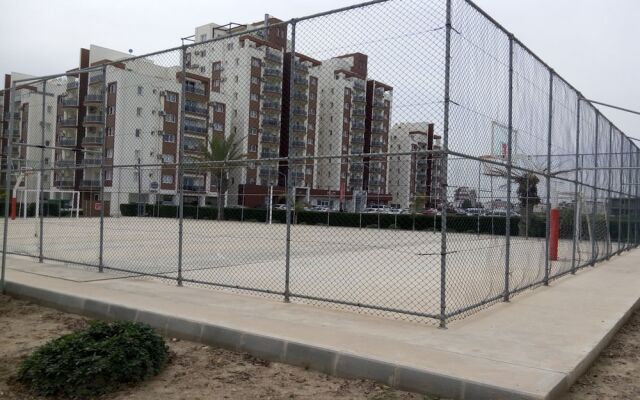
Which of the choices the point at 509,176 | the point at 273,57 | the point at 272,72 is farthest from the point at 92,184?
the point at 509,176

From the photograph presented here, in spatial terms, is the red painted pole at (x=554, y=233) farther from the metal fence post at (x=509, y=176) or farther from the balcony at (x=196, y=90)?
the balcony at (x=196, y=90)

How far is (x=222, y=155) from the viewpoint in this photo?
9.73 meters

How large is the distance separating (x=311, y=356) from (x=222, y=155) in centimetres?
550

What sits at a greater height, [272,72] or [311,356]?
[272,72]

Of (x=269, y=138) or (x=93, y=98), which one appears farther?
(x=93, y=98)

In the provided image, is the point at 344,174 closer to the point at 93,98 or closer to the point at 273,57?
the point at 273,57

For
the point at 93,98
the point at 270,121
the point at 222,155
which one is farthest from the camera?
the point at 93,98

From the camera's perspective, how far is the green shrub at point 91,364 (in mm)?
4426

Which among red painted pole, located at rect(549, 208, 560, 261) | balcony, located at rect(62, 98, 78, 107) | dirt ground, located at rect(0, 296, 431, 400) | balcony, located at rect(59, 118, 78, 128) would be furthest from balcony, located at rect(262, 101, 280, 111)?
balcony, located at rect(59, 118, 78, 128)

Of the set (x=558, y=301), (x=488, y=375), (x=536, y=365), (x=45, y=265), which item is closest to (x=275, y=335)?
(x=488, y=375)

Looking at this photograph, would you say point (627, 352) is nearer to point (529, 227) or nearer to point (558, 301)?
point (558, 301)

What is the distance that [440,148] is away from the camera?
251 inches

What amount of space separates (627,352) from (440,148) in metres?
3.11

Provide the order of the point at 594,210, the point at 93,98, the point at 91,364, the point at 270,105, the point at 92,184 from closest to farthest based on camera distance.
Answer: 1. the point at 91,364
2. the point at 270,105
3. the point at 594,210
4. the point at 92,184
5. the point at 93,98
